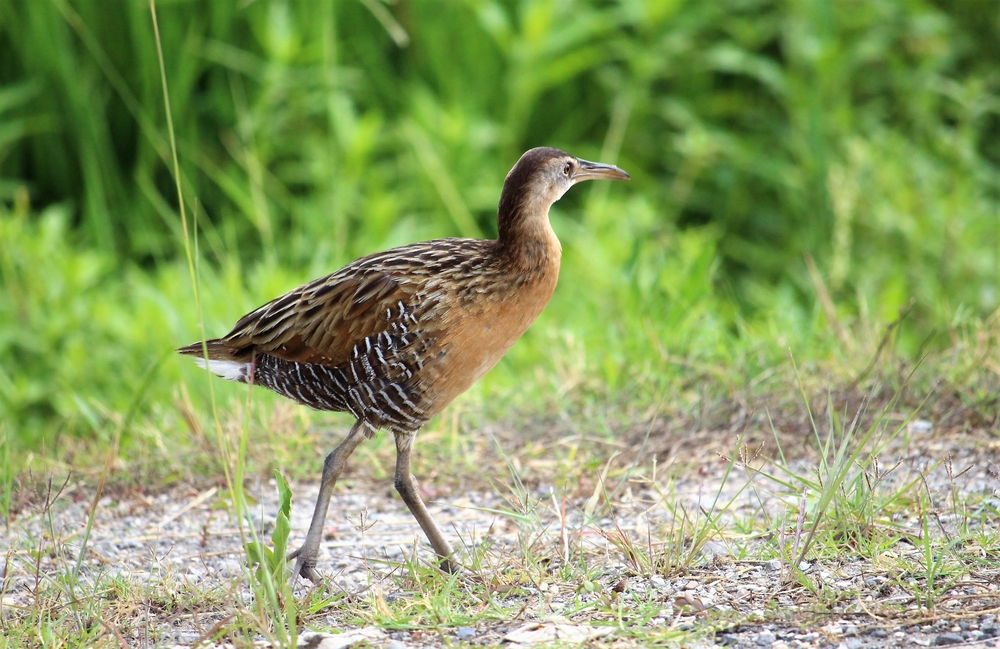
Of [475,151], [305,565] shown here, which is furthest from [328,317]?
[475,151]

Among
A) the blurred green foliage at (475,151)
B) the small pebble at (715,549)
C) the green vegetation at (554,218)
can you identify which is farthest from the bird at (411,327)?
the blurred green foliage at (475,151)

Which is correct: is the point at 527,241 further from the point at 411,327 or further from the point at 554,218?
the point at 554,218

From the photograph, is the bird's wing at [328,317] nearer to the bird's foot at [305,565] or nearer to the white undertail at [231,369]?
the white undertail at [231,369]

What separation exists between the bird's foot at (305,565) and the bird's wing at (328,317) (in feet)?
1.91

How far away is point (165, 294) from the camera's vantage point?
626 cm

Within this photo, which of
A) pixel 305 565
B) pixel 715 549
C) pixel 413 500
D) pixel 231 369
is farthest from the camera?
pixel 231 369

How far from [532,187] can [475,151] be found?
297 cm

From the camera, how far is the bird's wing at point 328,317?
3.59 m

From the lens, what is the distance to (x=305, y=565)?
11.5 feet

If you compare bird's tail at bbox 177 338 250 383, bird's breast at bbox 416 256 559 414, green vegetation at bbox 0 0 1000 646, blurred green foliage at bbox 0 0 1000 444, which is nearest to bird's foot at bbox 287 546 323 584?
green vegetation at bbox 0 0 1000 646

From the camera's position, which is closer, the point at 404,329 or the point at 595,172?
the point at 404,329

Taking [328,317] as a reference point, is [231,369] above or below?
below

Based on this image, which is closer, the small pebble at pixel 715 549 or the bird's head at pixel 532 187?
the small pebble at pixel 715 549

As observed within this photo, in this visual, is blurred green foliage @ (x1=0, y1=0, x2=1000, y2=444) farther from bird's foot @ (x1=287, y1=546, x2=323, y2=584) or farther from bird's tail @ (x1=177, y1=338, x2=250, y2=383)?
bird's foot @ (x1=287, y1=546, x2=323, y2=584)
